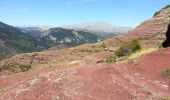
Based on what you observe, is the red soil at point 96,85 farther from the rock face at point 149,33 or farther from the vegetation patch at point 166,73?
the rock face at point 149,33

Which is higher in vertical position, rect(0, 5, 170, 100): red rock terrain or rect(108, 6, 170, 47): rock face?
rect(0, 5, 170, 100): red rock terrain

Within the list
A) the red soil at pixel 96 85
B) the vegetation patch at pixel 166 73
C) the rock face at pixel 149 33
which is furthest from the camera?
the rock face at pixel 149 33

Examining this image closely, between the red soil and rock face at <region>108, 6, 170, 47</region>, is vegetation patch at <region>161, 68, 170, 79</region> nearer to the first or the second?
the red soil

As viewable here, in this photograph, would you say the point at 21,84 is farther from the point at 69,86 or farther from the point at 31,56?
the point at 31,56

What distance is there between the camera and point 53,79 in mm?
24656

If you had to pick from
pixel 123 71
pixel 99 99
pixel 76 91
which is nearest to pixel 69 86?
pixel 76 91

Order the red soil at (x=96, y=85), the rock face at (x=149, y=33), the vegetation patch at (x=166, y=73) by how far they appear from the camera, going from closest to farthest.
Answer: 1. the red soil at (x=96, y=85)
2. the vegetation patch at (x=166, y=73)
3. the rock face at (x=149, y=33)

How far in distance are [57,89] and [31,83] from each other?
7.39 feet

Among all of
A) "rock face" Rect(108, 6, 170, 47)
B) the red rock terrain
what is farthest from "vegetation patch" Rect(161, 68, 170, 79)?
"rock face" Rect(108, 6, 170, 47)

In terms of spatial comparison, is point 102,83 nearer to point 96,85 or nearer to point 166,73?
point 96,85

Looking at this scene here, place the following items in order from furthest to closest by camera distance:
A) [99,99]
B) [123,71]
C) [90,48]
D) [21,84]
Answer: [90,48] → [123,71] → [21,84] → [99,99]

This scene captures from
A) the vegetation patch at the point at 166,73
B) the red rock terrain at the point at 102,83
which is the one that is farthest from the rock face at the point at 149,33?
the vegetation patch at the point at 166,73

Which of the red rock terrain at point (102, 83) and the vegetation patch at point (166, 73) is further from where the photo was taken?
the vegetation patch at point (166, 73)

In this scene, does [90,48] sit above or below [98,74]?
below
